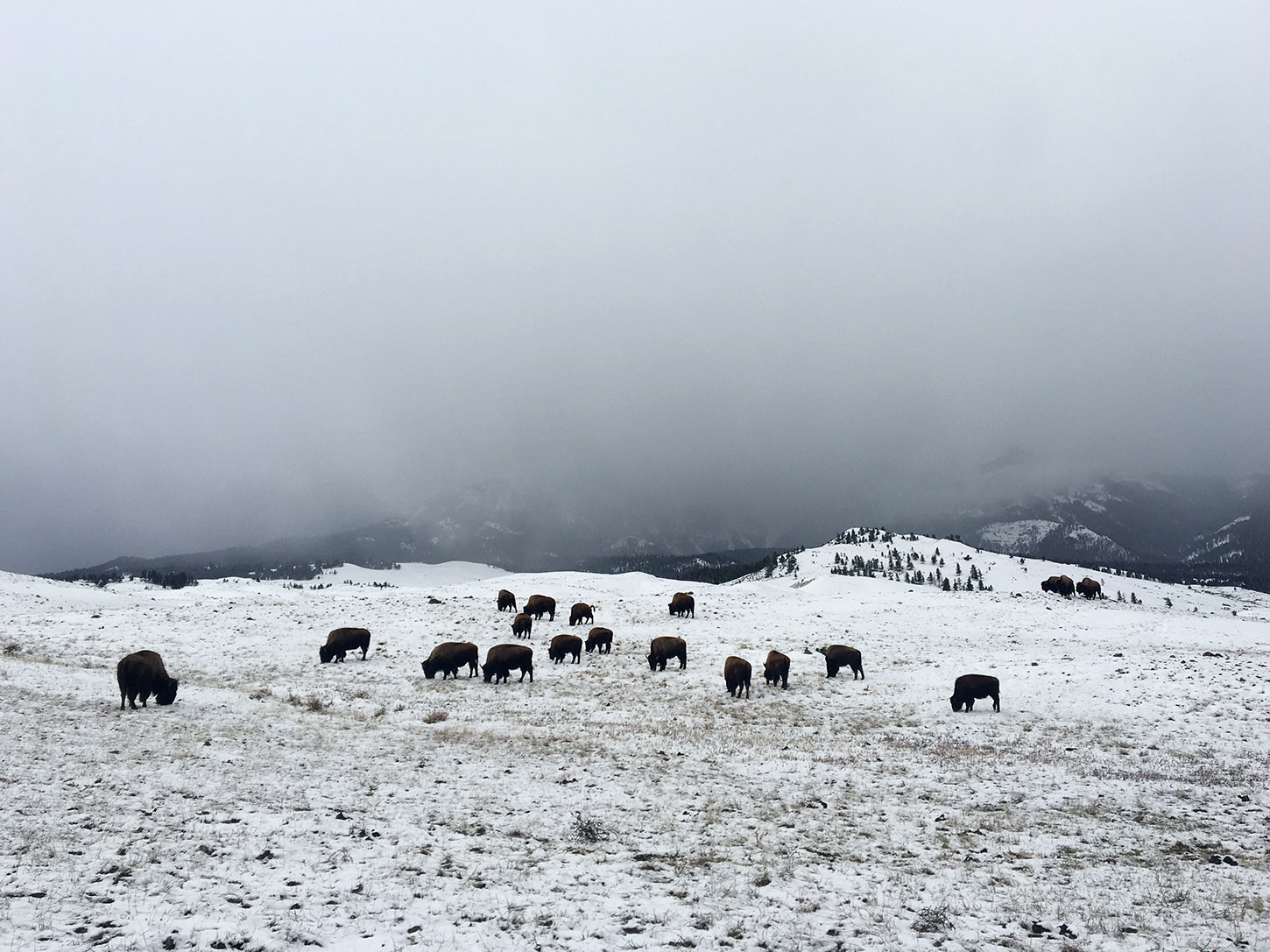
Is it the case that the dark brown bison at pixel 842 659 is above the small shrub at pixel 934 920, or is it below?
above

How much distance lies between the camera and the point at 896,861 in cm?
939

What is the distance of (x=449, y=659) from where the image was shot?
27.4m

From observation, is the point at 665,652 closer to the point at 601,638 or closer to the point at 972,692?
the point at 601,638

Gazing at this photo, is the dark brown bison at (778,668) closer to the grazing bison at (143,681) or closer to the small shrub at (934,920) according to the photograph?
the small shrub at (934,920)

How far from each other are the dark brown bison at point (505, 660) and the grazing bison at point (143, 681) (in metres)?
11.2

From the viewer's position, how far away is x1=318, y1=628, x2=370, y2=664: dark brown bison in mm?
30016

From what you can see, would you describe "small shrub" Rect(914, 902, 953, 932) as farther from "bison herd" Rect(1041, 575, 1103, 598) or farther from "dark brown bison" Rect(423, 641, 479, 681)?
"bison herd" Rect(1041, 575, 1103, 598)

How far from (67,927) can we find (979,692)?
81.0 ft

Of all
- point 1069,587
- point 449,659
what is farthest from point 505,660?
point 1069,587

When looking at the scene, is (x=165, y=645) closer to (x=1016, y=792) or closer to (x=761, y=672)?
(x=761, y=672)

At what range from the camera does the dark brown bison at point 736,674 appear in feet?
80.1

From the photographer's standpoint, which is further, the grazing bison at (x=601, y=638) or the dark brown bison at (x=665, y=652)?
the grazing bison at (x=601, y=638)

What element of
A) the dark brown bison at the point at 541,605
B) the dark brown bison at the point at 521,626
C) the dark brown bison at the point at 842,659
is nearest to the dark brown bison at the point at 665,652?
the dark brown bison at the point at 842,659

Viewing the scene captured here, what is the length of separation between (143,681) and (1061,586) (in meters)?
75.8
